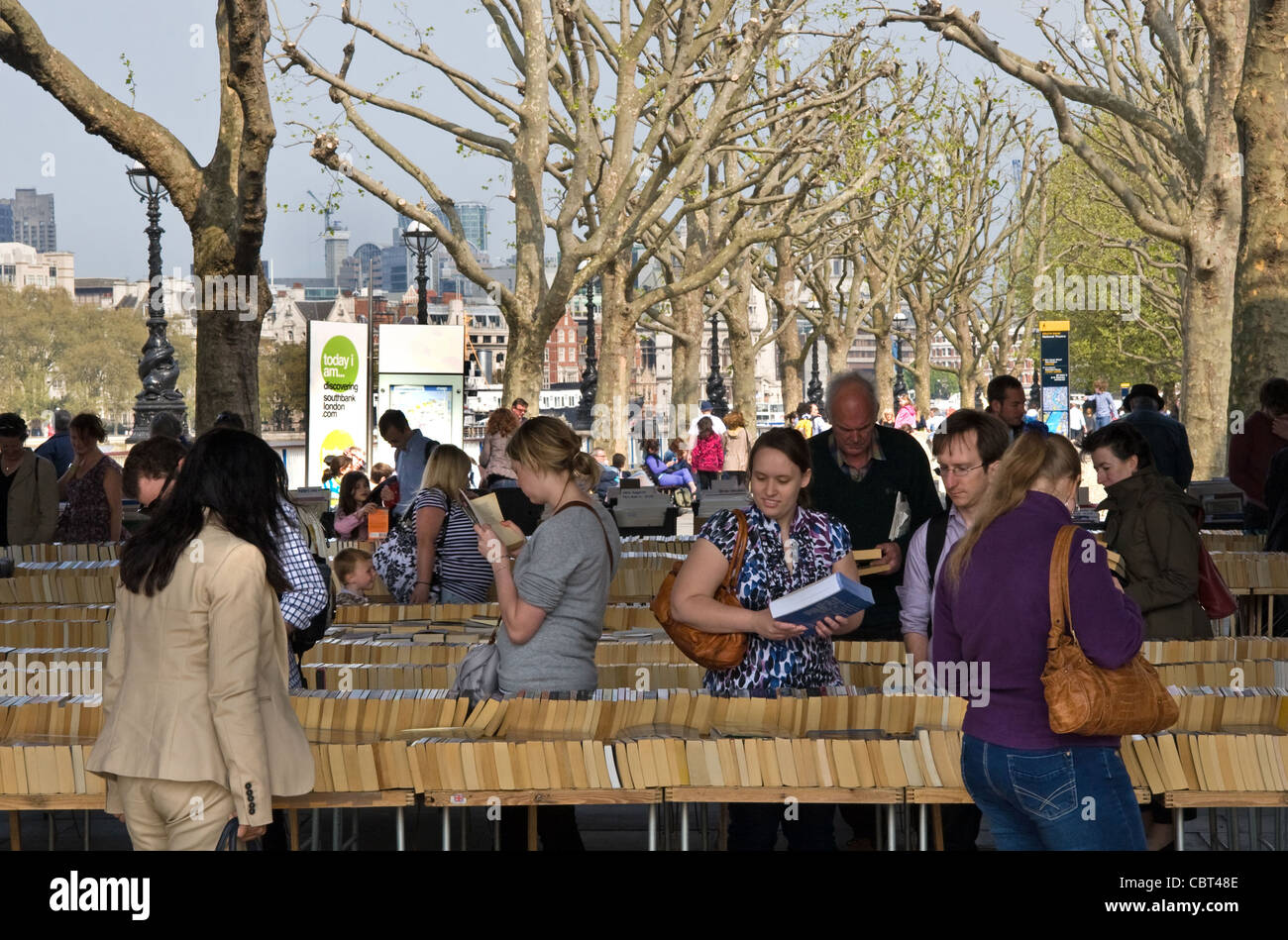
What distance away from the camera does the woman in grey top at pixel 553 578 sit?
5488mm

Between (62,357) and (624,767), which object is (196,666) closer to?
(624,767)

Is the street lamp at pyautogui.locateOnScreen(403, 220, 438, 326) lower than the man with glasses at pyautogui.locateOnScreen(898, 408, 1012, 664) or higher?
higher

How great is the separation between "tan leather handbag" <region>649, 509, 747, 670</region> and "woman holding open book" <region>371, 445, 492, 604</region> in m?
3.30

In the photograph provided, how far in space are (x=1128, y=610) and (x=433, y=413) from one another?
17.4 meters

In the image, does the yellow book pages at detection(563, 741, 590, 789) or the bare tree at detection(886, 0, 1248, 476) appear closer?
the yellow book pages at detection(563, 741, 590, 789)

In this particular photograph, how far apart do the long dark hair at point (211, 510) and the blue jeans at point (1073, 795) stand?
199 centimetres

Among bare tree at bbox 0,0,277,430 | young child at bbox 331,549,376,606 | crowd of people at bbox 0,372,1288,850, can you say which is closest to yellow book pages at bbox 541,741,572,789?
crowd of people at bbox 0,372,1288,850

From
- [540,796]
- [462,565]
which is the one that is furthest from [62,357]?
[540,796]

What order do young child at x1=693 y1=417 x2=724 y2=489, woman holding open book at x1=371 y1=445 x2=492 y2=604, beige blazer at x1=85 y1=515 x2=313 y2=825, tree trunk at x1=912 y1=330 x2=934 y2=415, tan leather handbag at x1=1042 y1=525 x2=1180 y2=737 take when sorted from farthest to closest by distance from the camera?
1. tree trunk at x1=912 y1=330 x2=934 y2=415
2. young child at x1=693 y1=417 x2=724 y2=489
3. woman holding open book at x1=371 y1=445 x2=492 y2=604
4. beige blazer at x1=85 y1=515 x2=313 y2=825
5. tan leather handbag at x1=1042 y1=525 x2=1180 y2=737

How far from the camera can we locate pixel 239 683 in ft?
14.7

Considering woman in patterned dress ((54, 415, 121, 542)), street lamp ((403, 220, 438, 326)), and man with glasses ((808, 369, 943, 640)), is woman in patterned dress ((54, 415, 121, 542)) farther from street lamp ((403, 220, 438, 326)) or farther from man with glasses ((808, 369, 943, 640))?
street lamp ((403, 220, 438, 326))

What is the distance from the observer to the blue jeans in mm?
4160
